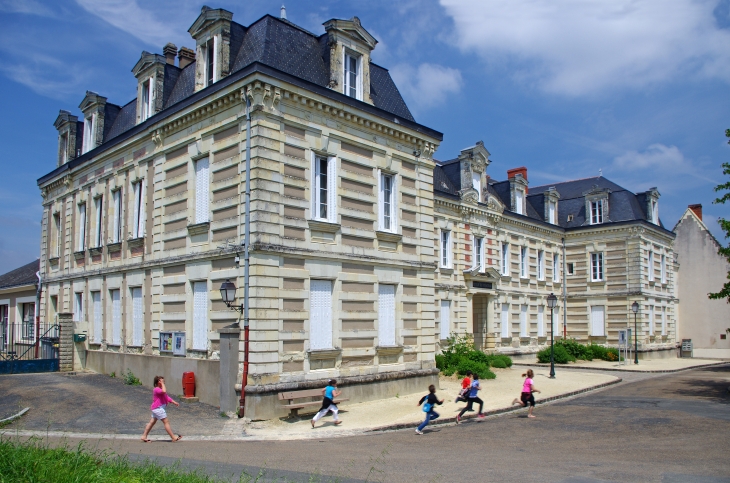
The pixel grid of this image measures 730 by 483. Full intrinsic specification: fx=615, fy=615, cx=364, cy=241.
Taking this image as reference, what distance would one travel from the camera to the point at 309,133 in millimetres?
16250

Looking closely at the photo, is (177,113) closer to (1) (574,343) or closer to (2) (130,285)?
(2) (130,285)

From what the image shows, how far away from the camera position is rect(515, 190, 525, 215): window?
36.0m

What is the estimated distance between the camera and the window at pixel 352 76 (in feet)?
58.7

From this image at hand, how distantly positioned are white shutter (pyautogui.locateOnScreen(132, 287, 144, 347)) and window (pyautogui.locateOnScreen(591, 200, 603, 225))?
97.6ft

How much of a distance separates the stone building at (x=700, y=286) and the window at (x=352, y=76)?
34614 millimetres

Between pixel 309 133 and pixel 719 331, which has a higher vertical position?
pixel 309 133

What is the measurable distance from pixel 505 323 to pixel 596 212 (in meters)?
11.0

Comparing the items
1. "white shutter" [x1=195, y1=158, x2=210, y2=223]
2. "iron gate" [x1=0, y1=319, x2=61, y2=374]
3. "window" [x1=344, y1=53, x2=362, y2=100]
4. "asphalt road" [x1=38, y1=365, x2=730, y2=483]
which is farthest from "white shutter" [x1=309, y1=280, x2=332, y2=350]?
"iron gate" [x1=0, y1=319, x2=61, y2=374]

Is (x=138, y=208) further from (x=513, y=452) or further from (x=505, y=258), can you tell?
(x=505, y=258)

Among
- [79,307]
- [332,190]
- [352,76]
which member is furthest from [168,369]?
[352,76]

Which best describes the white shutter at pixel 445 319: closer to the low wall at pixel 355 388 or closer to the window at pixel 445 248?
the window at pixel 445 248

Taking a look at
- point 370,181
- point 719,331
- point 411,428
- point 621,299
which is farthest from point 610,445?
point 719,331

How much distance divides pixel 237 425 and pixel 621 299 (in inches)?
1214

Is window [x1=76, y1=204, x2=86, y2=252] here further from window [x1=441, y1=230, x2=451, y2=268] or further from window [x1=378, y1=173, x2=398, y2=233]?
window [x1=441, y1=230, x2=451, y2=268]
